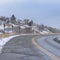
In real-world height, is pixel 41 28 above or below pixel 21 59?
below

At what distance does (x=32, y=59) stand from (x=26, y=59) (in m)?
0.31

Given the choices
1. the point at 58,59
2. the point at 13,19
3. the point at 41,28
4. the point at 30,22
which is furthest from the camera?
the point at 13,19

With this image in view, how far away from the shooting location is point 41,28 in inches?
6156

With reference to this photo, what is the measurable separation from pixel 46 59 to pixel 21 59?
1.28 meters

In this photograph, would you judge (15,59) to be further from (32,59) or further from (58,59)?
(58,59)

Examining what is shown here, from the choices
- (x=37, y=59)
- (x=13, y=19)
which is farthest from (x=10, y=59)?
(x=13, y=19)

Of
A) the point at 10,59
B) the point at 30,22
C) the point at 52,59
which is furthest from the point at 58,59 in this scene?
the point at 30,22

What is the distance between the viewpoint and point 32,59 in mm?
17016

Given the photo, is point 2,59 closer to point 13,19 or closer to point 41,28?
point 41,28

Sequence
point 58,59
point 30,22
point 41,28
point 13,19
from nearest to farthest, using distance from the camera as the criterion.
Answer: point 58,59 → point 41,28 → point 30,22 → point 13,19

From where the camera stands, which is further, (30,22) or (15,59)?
(30,22)

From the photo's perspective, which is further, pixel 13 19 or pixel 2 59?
pixel 13 19

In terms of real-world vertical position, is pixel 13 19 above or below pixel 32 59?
below

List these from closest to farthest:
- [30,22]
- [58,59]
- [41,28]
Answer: [58,59] < [41,28] < [30,22]
